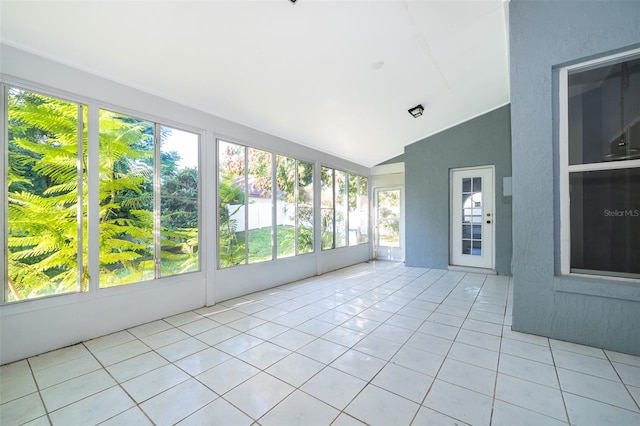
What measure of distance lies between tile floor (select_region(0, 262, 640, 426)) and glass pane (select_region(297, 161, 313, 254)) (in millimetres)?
2091

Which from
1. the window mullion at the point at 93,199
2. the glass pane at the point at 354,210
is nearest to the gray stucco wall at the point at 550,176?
the glass pane at the point at 354,210

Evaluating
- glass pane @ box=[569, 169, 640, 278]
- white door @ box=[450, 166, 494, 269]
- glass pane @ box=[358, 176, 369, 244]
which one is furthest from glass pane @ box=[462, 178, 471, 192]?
glass pane @ box=[569, 169, 640, 278]

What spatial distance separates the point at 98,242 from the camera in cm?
270

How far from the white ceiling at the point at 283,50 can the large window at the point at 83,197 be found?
20.6 inches

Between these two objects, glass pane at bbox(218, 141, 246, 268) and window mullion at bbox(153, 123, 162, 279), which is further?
glass pane at bbox(218, 141, 246, 268)

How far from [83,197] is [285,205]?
2805 mm

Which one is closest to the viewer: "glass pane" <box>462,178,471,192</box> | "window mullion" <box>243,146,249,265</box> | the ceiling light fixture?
"window mullion" <box>243,146,249,265</box>

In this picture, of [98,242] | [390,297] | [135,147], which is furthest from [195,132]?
[390,297]

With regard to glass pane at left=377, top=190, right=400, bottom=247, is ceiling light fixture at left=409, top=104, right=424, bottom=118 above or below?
above

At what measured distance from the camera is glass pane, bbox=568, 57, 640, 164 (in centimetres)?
237

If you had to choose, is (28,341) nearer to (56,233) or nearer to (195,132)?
(56,233)

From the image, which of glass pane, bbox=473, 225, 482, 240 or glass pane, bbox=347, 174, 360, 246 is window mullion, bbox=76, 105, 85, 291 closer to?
glass pane, bbox=347, 174, 360, 246

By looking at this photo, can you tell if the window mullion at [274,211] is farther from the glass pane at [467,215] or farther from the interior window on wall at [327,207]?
the glass pane at [467,215]

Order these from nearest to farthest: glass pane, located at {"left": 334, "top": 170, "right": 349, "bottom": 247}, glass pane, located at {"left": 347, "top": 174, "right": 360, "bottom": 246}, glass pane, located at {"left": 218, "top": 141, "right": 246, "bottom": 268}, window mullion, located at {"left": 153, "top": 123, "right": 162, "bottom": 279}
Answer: window mullion, located at {"left": 153, "top": 123, "right": 162, "bottom": 279}
glass pane, located at {"left": 218, "top": 141, "right": 246, "bottom": 268}
glass pane, located at {"left": 334, "top": 170, "right": 349, "bottom": 247}
glass pane, located at {"left": 347, "top": 174, "right": 360, "bottom": 246}
